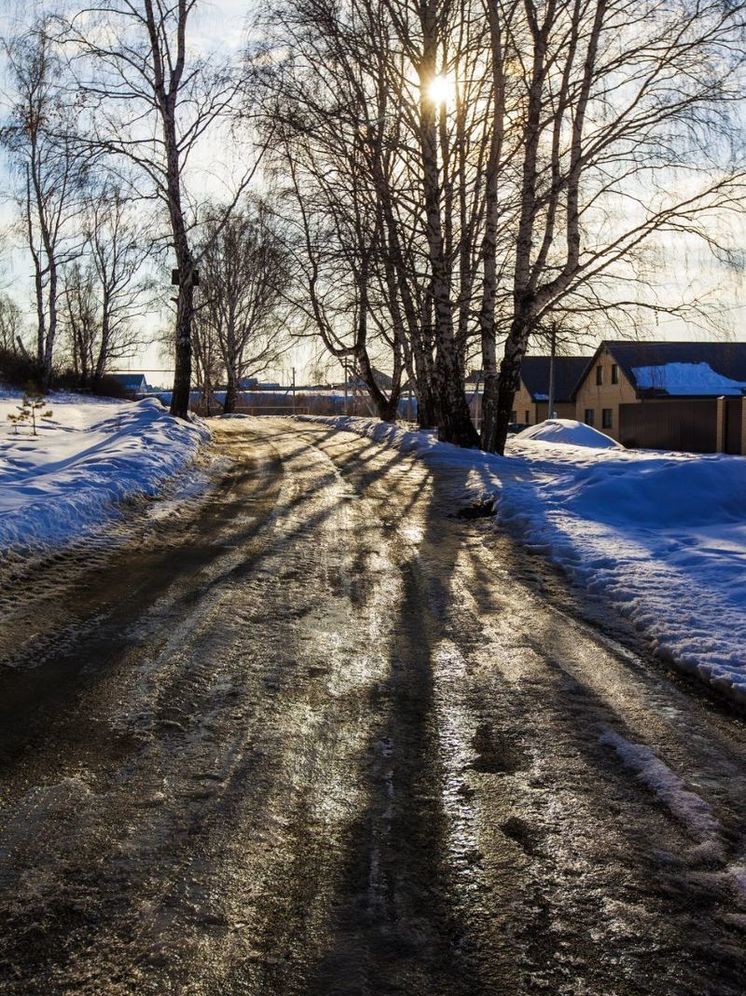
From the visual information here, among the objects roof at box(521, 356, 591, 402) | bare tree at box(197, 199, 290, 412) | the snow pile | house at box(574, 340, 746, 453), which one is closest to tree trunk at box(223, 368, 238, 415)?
bare tree at box(197, 199, 290, 412)

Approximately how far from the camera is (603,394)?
50.0 m

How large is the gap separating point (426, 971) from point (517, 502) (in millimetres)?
7377

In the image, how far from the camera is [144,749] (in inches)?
124

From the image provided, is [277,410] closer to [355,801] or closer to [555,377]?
[555,377]

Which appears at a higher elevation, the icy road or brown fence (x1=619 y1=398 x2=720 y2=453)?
brown fence (x1=619 y1=398 x2=720 y2=453)

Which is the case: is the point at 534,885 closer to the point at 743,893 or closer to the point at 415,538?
the point at 743,893

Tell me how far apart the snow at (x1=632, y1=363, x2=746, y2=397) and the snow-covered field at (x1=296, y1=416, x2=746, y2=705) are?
33.2 m

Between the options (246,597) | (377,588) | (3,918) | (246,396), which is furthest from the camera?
(246,396)

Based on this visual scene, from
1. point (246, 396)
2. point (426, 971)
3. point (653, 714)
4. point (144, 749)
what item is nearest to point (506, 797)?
point (426, 971)

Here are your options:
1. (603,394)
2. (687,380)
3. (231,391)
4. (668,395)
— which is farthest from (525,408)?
(231,391)

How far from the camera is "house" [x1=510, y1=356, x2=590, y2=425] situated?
5750 cm

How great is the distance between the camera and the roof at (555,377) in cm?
5747

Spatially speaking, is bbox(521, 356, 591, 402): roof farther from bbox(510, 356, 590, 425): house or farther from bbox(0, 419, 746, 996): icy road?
bbox(0, 419, 746, 996): icy road

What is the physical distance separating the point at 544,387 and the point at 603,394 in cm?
979
